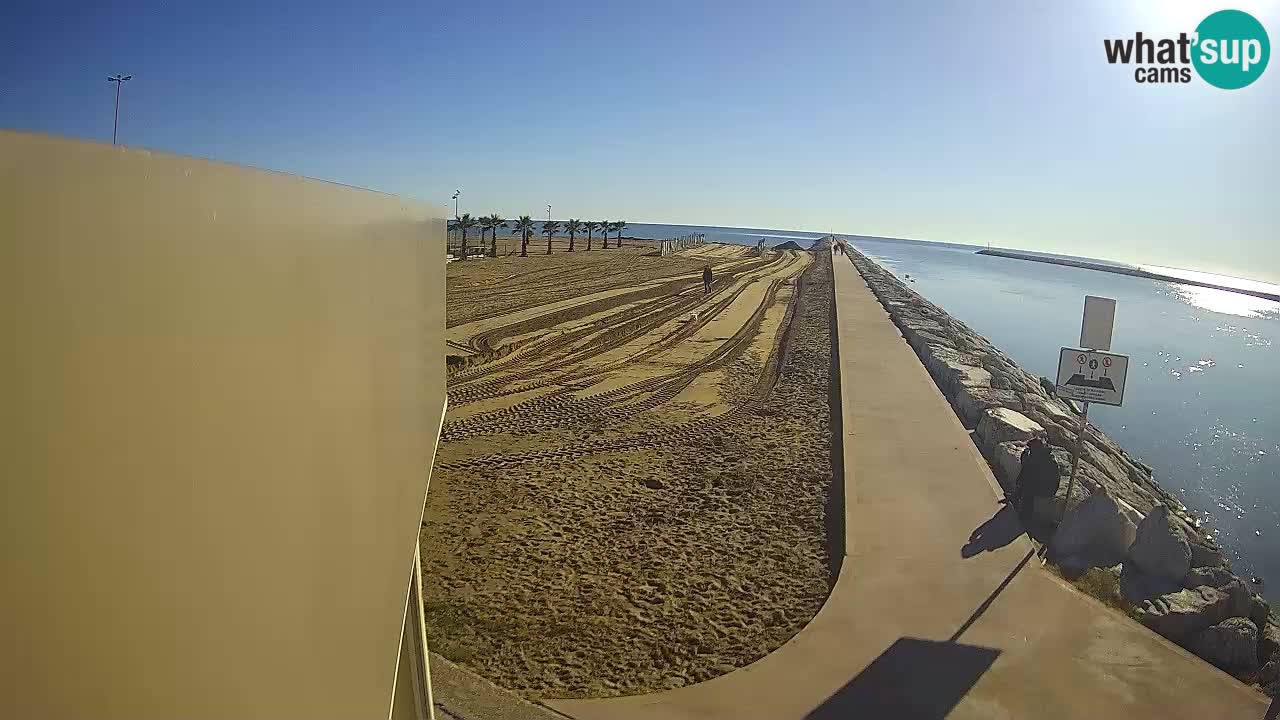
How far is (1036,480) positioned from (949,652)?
12.3ft

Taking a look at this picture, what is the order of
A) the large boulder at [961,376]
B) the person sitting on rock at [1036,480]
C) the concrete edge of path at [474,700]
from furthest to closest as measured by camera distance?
the large boulder at [961,376] → the person sitting on rock at [1036,480] → the concrete edge of path at [474,700]

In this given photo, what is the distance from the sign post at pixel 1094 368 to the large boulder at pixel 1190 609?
5.72 feet

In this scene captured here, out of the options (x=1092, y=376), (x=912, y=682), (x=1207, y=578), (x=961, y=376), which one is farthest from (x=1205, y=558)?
(x=961, y=376)

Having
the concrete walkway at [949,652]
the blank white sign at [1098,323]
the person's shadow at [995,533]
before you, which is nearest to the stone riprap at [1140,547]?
the person's shadow at [995,533]

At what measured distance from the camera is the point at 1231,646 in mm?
6719

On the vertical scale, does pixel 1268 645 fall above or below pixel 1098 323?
below

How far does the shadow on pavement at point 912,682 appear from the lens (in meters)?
5.71

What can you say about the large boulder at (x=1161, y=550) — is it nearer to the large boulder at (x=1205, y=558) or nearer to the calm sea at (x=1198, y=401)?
the large boulder at (x=1205, y=558)

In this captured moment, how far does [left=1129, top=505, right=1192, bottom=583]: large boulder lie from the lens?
323 inches

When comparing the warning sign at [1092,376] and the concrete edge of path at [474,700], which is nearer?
the concrete edge of path at [474,700]

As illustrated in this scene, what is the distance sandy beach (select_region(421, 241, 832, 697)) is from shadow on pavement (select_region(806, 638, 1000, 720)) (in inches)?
37.9

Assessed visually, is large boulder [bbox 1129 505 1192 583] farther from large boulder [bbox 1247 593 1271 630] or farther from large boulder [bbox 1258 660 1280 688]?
large boulder [bbox 1258 660 1280 688]

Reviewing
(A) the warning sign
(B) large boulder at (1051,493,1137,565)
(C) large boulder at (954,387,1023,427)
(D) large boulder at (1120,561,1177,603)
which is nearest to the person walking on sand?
(B) large boulder at (1051,493,1137,565)

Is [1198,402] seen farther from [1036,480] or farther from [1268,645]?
[1268,645]
